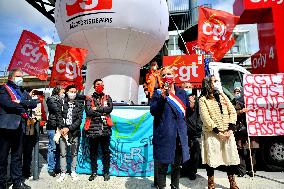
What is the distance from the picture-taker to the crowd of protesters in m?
3.71

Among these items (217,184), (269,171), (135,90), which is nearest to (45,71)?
(135,90)

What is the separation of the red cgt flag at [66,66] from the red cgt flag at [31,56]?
1.08 feet

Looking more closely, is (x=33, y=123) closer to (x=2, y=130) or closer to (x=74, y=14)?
(x=2, y=130)

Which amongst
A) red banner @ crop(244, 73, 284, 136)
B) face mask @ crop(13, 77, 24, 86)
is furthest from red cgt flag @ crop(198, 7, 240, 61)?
face mask @ crop(13, 77, 24, 86)

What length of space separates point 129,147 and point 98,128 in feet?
2.75

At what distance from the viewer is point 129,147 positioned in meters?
5.36

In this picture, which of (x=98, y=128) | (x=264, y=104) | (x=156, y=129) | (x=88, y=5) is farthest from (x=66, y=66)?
(x=264, y=104)

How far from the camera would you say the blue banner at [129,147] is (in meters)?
5.25

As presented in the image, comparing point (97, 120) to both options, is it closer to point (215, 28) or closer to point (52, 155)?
point (52, 155)

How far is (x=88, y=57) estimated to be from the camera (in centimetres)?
812

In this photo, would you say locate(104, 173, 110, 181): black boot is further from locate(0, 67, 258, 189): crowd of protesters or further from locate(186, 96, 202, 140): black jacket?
locate(186, 96, 202, 140): black jacket

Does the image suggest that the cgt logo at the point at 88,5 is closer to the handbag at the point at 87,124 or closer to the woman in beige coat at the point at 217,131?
the handbag at the point at 87,124

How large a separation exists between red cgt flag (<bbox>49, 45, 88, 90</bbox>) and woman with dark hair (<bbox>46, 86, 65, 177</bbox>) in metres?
0.95

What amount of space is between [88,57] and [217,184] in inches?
209
